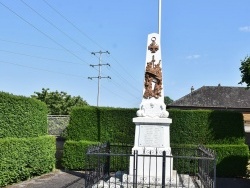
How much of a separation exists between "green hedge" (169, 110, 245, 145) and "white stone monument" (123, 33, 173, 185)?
18.0 ft

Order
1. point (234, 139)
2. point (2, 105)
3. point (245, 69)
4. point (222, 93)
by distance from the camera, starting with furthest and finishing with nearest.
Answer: point (222, 93) < point (234, 139) < point (245, 69) < point (2, 105)

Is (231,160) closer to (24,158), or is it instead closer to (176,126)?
(176,126)

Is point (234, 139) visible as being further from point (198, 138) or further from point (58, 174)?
point (58, 174)

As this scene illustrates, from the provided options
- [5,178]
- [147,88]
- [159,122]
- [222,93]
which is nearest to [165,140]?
[159,122]

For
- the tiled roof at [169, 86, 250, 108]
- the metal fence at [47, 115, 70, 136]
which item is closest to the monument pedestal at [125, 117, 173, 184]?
the metal fence at [47, 115, 70, 136]

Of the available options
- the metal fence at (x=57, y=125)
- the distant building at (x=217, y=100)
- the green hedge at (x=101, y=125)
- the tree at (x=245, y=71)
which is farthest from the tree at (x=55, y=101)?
the tree at (x=245, y=71)

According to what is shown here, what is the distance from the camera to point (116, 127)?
675 inches

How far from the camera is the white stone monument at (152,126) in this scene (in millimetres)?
10836

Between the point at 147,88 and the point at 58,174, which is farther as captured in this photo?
the point at 58,174

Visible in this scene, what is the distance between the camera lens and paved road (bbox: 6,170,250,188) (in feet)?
39.5

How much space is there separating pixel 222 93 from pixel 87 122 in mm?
28782

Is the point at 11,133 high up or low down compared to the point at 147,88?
down

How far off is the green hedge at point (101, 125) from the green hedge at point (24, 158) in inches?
53.3

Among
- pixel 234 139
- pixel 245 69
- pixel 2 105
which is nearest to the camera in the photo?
pixel 2 105
